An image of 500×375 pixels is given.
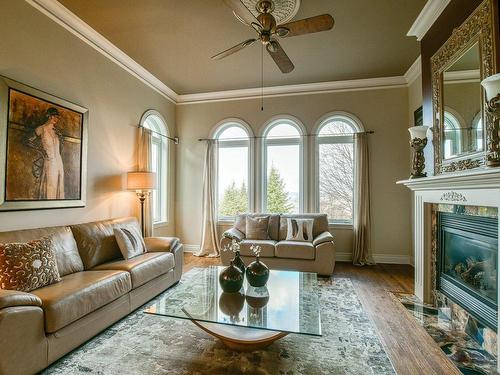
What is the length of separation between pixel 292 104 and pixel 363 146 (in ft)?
5.09

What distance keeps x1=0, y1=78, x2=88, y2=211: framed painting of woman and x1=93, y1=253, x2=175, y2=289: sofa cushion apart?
97 cm

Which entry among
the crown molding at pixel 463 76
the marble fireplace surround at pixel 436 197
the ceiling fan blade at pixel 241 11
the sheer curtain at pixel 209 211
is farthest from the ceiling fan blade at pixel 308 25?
the sheer curtain at pixel 209 211

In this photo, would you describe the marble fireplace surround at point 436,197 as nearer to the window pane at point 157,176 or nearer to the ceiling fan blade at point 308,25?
the ceiling fan blade at point 308,25

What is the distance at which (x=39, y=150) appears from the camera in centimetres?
283

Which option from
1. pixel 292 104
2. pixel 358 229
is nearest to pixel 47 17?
pixel 292 104

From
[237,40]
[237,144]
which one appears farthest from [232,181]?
[237,40]

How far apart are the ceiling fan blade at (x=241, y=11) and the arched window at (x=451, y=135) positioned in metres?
2.16

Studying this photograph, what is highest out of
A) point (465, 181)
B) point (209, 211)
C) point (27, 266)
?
point (465, 181)

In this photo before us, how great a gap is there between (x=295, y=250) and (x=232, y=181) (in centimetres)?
218

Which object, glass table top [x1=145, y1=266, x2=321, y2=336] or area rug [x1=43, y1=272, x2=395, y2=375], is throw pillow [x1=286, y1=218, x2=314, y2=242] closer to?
glass table top [x1=145, y1=266, x2=321, y2=336]

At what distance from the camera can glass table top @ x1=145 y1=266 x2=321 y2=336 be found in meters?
1.88

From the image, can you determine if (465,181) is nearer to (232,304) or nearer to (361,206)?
(232,304)

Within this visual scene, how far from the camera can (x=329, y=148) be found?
5.18m

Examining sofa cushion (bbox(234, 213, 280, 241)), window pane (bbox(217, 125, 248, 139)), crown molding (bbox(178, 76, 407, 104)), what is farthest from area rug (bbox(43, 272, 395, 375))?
crown molding (bbox(178, 76, 407, 104))
